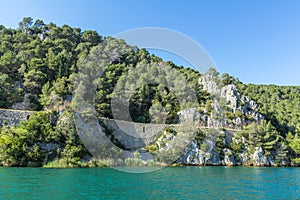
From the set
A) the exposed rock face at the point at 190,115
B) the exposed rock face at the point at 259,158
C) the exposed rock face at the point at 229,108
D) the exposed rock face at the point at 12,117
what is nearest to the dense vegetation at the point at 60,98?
the exposed rock face at the point at 12,117

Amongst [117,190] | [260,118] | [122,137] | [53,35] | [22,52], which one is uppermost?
[53,35]

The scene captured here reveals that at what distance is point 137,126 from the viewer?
37.4 meters

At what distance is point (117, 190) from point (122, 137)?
21154mm

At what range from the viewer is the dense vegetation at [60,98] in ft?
85.6

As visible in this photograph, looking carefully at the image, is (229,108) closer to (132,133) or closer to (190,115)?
(190,115)

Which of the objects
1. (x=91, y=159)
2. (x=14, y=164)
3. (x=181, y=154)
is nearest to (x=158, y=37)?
(x=91, y=159)

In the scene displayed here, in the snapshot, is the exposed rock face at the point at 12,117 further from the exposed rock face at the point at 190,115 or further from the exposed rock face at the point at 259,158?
the exposed rock face at the point at 259,158

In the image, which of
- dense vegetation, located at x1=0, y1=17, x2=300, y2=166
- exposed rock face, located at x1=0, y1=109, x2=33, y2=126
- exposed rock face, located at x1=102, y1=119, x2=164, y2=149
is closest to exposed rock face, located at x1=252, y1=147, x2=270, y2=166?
dense vegetation, located at x1=0, y1=17, x2=300, y2=166

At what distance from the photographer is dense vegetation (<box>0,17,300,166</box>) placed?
26.1 m

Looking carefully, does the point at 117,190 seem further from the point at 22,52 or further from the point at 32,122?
the point at 22,52

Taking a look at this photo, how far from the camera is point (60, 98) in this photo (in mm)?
35500

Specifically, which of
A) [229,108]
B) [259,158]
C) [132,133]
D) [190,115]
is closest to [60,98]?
[132,133]

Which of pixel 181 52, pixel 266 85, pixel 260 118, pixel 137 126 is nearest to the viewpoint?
pixel 181 52

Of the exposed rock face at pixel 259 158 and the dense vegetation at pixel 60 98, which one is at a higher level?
the dense vegetation at pixel 60 98
